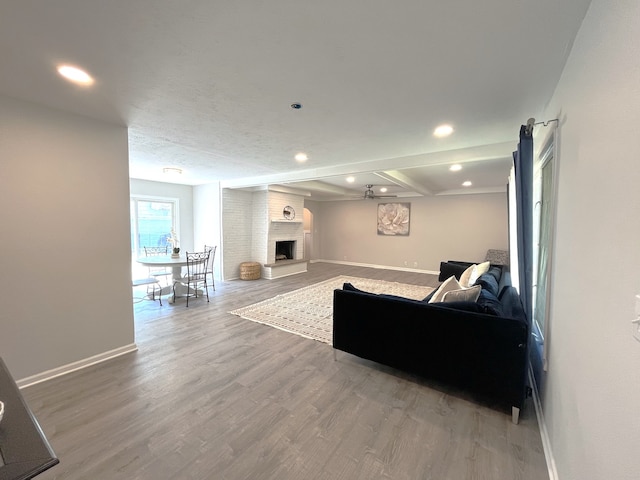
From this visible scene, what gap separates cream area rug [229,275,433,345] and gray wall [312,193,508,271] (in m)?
2.08

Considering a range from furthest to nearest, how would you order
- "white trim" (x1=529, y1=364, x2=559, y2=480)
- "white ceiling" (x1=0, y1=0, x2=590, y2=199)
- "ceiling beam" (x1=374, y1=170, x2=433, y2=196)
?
"ceiling beam" (x1=374, y1=170, x2=433, y2=196) < "white trim" (x1=529, y1=364, x2=559, y2=480) < "white ceiling" (x1=0, y1=0, x2=590, y2=199)

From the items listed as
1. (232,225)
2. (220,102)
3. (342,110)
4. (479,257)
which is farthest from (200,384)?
(479,257)

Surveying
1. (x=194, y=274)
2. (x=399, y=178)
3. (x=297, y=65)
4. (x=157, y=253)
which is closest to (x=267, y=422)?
(x=297, y=65)

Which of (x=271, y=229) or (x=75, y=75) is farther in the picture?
(x=271, y=229)

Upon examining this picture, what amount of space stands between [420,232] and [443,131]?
5.55 m

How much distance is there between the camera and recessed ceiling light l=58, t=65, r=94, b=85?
1754 mm

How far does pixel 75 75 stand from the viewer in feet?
6.02

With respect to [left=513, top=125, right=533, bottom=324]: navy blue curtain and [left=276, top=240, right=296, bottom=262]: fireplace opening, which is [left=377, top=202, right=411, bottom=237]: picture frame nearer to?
[left=276, top=240, right=296, bottom=262]: fireplace opening

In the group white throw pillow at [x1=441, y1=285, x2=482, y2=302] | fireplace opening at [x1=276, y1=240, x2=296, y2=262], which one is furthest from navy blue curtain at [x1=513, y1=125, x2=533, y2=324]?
fireplace opening at [x1=276, y1=240, x2=296, y2=262]

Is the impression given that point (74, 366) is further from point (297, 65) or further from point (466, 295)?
point (466, 295)

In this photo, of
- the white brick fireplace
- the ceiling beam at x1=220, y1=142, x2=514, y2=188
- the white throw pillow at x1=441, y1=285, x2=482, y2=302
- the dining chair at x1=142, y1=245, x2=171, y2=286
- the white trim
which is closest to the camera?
the white trim

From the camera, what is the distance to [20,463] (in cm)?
71

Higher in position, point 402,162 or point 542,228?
point 402,162

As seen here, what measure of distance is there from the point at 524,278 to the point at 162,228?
7.19 m
